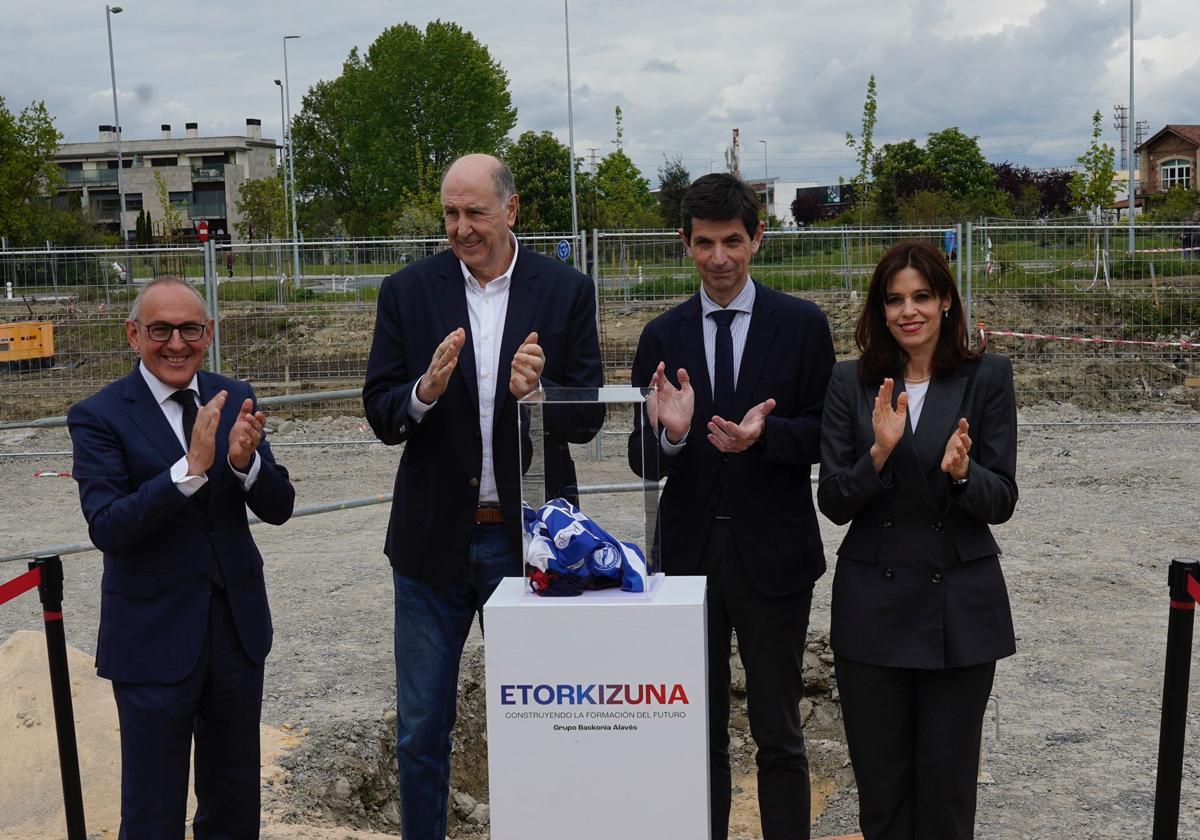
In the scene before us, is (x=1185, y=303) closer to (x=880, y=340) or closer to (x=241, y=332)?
(x=241, y=332)

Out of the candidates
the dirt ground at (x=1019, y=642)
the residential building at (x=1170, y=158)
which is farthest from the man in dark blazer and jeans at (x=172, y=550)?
the residential building at (x=1170, y=158)

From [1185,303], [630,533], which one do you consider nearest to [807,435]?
[630,533]

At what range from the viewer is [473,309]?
4.22 metres

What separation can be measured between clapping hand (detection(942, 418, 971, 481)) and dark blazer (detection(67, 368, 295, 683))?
2119mm

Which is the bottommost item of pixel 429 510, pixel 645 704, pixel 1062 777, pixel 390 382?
pixel 1062 777

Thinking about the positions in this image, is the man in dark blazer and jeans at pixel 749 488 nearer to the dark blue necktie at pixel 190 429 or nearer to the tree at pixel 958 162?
the dark blue necktie at pixel 190 429

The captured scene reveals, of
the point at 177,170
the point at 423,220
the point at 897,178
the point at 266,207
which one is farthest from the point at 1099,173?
the point at 177,170

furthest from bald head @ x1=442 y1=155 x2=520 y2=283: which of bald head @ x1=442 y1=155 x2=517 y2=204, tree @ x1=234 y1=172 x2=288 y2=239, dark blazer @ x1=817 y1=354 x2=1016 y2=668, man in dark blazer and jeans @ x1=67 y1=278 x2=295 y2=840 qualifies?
tree @ x1=234 y1=172 x2=288 y2=239

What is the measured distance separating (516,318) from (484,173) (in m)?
0.48

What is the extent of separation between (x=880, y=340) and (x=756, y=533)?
750 mm

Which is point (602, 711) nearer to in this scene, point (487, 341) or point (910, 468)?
point (910, 468)

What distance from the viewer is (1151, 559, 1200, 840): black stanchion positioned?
422 centimetres

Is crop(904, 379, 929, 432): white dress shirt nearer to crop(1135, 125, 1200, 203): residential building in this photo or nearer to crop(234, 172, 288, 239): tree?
crop(234, 172, 288, 239): tree

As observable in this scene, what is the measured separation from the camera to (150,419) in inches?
149
